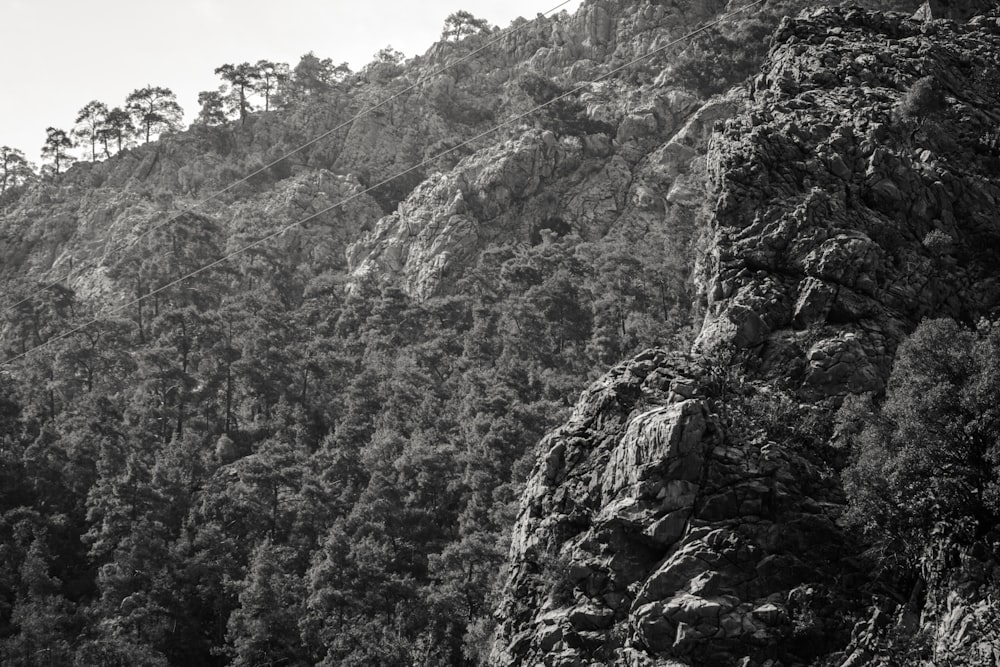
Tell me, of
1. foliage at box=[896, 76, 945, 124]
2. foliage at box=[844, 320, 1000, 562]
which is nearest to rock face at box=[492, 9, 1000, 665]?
foliage at box=[896, 76, 945, 124]

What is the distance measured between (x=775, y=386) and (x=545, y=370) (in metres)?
23.9

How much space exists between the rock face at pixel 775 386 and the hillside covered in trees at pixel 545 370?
4.5 inches

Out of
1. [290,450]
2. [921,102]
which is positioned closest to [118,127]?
[290,450]

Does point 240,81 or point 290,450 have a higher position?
point 240,81

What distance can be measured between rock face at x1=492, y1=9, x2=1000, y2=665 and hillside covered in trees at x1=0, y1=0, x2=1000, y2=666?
0.11 meters

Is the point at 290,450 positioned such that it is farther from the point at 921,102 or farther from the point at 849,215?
the point at 921,102

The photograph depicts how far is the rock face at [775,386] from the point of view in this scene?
28.5 metres

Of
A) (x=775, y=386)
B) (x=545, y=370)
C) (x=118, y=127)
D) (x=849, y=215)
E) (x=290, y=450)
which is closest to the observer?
(x=775, y=386)

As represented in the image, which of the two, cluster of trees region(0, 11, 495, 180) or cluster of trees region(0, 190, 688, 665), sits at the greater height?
cluster of trees region(0, 11, 495, 180)

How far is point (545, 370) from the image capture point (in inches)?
2235

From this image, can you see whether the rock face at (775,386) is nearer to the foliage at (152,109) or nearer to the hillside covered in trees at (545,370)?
the hillside covered in trees at (545,370)

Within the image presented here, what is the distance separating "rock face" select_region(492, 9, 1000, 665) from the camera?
28500mm

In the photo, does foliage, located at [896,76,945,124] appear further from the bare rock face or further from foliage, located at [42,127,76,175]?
foliage, located at [42,127,76,175]

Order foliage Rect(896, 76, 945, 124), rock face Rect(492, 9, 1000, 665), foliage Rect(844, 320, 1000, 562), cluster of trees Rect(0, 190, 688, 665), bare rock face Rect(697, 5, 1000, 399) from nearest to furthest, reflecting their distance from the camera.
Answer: foliage Rect(844, 320, 1000, 562), rock face Rect(492, 9, 1000, 665), bare rock face Rect(697, 5, 1000, 399), foliage Rect(896, 76, 945, 124), cluster of trees Rect(0, 190, 688, 665)
